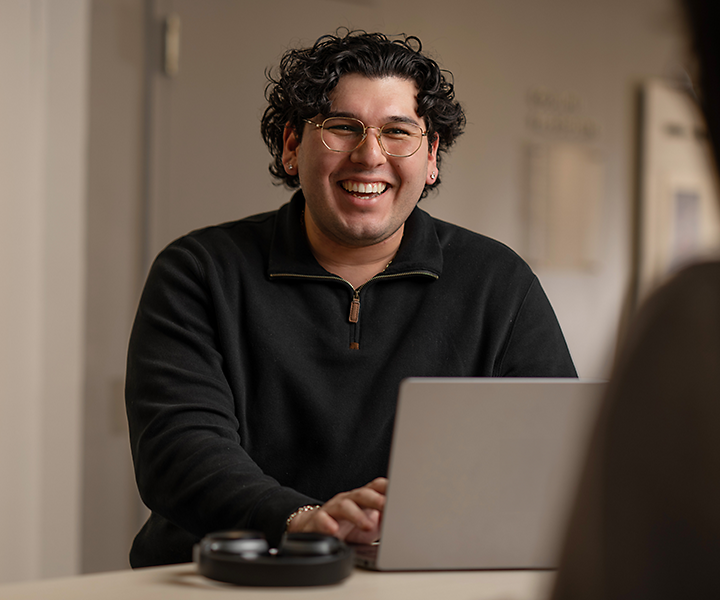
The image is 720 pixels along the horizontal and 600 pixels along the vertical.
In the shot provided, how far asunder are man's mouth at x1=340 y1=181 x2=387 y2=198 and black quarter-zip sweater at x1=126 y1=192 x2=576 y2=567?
5.3 inches

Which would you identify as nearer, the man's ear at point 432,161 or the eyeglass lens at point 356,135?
the eyeglass lens at point 356,135

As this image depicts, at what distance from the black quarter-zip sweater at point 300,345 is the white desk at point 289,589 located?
1.45 feet

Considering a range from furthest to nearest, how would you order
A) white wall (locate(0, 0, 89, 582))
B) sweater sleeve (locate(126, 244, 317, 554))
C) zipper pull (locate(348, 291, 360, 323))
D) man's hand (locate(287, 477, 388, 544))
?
white wall (locate(0, 0, 89, 582))
zipper pull (locate(348, 291, 360, 323))
sweater sleeve (locate(126, 244, 317, 554))
man's hand (locate(287, 477, 388, 544))

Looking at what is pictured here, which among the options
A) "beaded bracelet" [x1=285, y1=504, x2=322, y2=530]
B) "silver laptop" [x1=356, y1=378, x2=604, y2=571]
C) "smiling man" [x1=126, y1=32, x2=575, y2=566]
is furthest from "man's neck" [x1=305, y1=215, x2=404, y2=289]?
"silver laptop" [x1=356, y1=378, x2=604, y2=571]

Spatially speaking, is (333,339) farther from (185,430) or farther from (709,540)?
(709,540)

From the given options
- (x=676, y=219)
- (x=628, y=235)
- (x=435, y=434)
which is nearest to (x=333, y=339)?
(x=435, y=434)

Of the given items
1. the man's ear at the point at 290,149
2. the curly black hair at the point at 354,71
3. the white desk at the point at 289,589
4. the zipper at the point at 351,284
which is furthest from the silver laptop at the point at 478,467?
the man's ear at the point at 290,149

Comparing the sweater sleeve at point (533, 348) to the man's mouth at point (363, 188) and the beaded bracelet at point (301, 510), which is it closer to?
the man's mouth at point (363, 188)

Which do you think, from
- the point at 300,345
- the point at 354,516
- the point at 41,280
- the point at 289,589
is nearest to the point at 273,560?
the point at 289,589

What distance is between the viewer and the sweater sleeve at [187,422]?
44.5 inches

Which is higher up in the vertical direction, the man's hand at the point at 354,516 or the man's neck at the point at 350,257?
the man's neck at the point at 350,257

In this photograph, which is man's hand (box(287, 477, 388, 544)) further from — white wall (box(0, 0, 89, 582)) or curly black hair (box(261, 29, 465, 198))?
white wall (box(0, 0, 89, 582))

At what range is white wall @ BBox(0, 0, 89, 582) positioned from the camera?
2043mm

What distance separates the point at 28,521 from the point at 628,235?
257 centimetres
